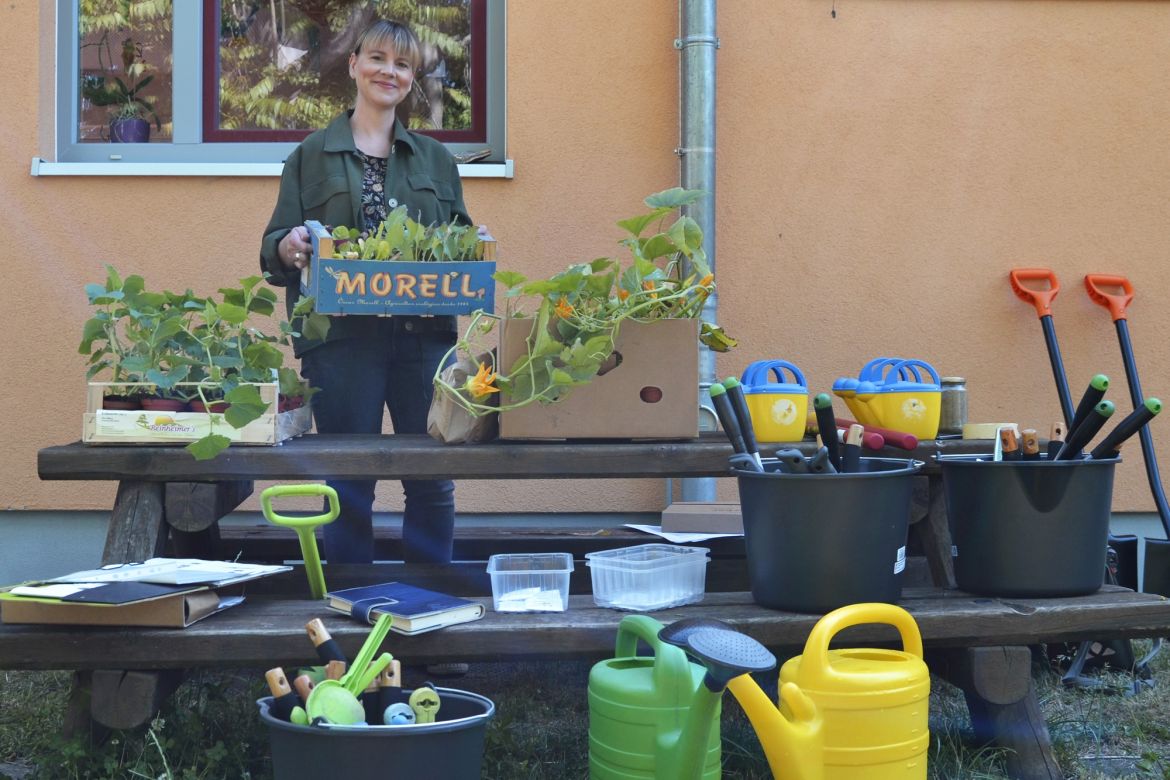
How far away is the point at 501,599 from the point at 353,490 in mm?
881

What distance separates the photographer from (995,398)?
402 cm

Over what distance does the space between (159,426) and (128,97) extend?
2.37 metres

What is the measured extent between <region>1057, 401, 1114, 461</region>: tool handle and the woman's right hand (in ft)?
5.67

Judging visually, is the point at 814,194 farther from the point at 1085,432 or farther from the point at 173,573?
the point at 173,573

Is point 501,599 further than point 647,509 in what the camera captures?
No

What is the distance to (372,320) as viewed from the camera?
2857mm

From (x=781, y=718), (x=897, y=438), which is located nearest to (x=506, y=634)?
(x=781, y=718)

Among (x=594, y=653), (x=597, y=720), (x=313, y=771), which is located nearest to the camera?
(x=313, y=771)

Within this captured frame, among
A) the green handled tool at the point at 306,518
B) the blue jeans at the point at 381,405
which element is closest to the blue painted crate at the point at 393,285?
the green handled tool at the point at 306,518

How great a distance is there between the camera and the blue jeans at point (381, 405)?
114 inches

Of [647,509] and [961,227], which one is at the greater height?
[961,227]

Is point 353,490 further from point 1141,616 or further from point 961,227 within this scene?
point 961,227

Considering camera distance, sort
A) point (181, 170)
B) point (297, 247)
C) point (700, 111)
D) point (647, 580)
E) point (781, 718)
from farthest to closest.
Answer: point (181, 170), point (700, 111), point (297, 247), point (647, 580), point (781, 718)

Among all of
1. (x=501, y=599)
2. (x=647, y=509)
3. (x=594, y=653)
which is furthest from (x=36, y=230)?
(x=594, y=653)
